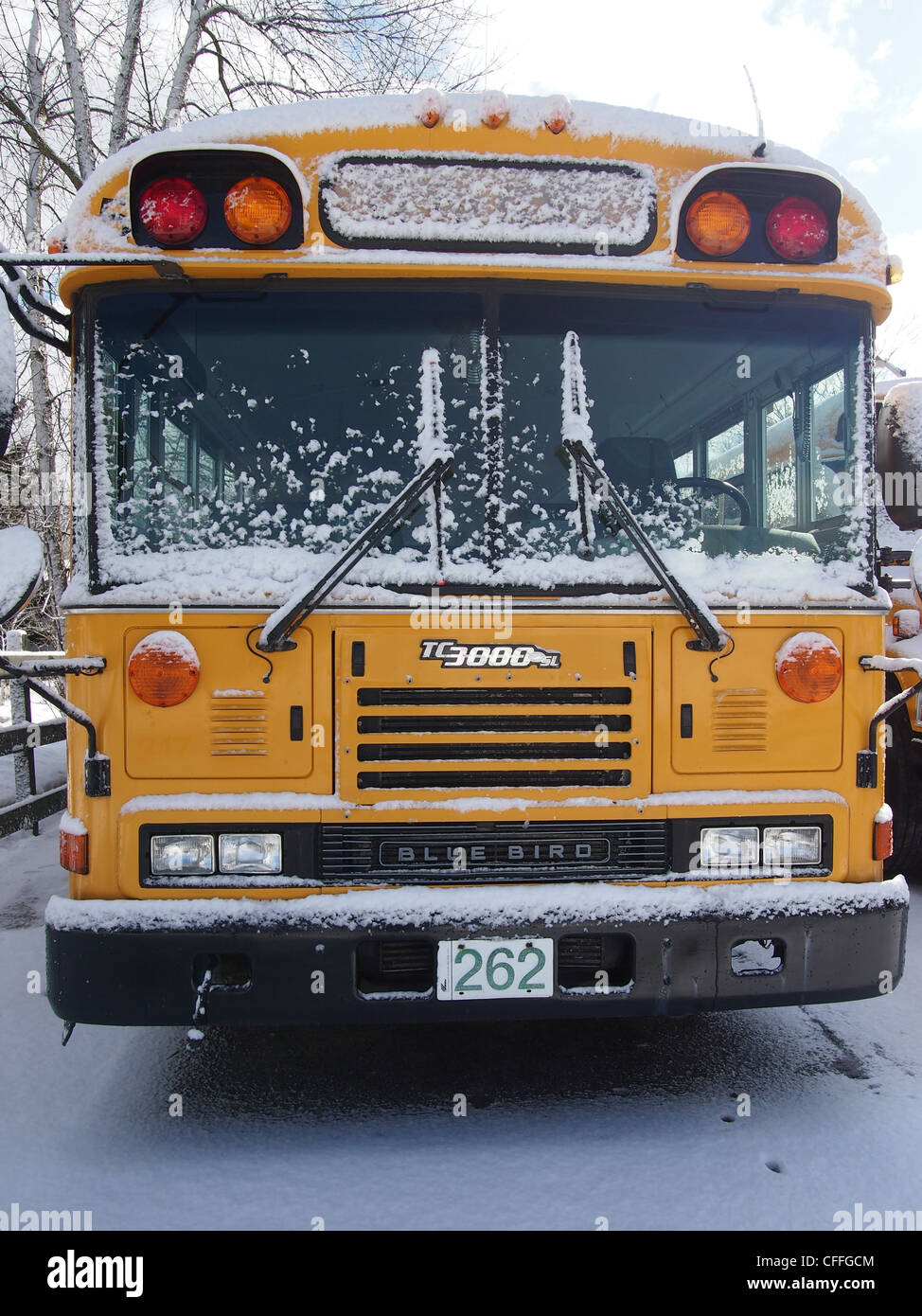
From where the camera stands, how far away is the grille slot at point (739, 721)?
2.83m

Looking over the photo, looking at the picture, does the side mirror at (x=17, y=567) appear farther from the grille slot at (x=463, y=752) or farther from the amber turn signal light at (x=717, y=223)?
the amber turn signal light at (x=717, y=223)

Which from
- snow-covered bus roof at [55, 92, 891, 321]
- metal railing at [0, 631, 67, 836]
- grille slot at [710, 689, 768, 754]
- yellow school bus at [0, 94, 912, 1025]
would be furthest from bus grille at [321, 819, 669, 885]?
metal railing at [0, 631, 67, 836]

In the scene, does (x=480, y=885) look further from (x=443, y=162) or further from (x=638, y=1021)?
(x=443, y=162)

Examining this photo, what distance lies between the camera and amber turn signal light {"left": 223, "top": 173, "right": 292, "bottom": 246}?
269cm

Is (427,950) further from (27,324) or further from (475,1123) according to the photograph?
(27,324)

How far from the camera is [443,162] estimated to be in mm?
2748

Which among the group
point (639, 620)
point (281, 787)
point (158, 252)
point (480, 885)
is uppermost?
point (158, 252)

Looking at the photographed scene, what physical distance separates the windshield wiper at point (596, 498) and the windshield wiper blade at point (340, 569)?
388 mm

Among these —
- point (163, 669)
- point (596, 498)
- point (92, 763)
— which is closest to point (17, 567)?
point (163, 669)

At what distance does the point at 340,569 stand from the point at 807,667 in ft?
4.44

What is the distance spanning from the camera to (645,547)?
107 inches

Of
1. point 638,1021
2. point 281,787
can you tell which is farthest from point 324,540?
point 638,1021

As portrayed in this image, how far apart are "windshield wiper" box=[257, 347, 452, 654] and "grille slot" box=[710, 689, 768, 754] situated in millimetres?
885
